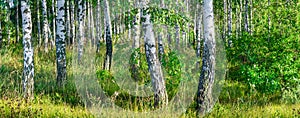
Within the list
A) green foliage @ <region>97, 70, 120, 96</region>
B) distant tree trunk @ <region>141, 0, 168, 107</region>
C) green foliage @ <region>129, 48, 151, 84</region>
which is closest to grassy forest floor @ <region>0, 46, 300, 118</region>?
distant tree trunk @ <region>141, 0, 168, 107</region>

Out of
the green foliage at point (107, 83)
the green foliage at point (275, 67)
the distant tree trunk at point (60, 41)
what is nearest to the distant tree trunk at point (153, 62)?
the green foliage at point (107, 83)

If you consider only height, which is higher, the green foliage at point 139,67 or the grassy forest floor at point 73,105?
the green foliage at point 139,67

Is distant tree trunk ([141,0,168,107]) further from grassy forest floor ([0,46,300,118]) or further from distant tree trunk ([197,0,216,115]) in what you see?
distant tree trunk ([197,0,216,115])

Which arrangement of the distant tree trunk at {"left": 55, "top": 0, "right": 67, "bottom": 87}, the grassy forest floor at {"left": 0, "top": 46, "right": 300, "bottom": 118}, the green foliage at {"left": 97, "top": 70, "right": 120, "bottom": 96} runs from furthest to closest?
the distant tree trunk at {"left": 55, "top": 0, "right": 67, "bottom": 87} → the green foliage at {"left": 97, "top": 70, "right": 120, "bottom": 96} → the grassy forest floor at {"left": 0, "top": 46, "right": 300, "bottom": 118}

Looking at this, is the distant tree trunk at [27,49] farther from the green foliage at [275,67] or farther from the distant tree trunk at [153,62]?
the green foliage at [275,67]

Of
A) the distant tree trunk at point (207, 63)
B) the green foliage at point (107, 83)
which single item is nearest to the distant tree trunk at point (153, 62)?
the distant tree trunk at point (207, 63)

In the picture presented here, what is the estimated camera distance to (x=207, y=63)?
729 cm

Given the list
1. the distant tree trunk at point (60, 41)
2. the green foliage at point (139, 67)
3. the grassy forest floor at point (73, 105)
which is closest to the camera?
the grassy forest floor at point (73, 105)

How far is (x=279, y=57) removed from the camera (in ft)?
31.3

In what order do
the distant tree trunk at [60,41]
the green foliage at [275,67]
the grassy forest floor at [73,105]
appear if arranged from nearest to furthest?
1. the grassy forest floor at [73,105]
2. the green foliage at [275,67]
3. the distant tree trunk at [60,41]

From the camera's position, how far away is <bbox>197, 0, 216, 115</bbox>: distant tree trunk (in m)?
7.14

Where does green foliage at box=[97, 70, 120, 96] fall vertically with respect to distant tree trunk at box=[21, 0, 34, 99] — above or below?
below

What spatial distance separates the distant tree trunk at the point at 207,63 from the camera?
7141 millimetres

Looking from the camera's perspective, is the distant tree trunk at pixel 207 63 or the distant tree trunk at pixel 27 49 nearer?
the distant tree trunk at pixel 207 63
